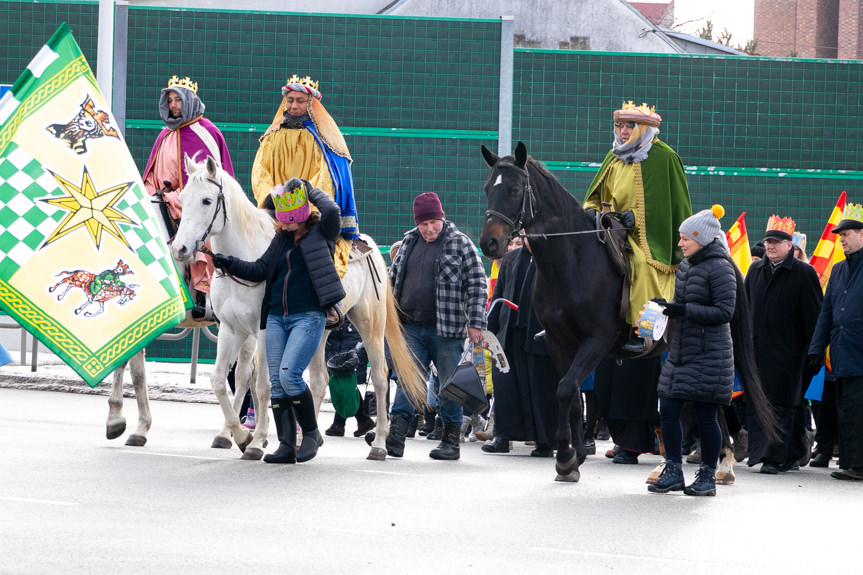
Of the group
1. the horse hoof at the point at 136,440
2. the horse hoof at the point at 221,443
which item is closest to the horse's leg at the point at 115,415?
the horse hoof at the point at 136,440

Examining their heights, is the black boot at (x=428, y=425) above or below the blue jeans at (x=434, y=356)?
below

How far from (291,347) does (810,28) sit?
52.0 meters

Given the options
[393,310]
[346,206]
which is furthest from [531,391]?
[346,206]

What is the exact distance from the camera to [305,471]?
9.48 meters

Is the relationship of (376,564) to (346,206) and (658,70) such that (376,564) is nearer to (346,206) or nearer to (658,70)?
(346,206)

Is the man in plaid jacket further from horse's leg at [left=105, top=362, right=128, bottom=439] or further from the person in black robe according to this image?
horse's leg at [left=105, top=362, right=128, bottom=439]

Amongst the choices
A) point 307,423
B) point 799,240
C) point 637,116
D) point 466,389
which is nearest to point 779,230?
point 799,240

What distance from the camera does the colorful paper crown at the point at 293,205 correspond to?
9680 millimetres

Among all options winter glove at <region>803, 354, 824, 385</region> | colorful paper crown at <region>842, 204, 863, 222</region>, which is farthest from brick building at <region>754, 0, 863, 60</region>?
winter glove at <region>803, 354, 824, 385</region>

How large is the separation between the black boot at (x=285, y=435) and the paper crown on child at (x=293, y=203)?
1385mm

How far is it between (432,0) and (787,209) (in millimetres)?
8467

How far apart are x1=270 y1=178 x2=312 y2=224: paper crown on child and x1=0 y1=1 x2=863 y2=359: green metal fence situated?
1121cm

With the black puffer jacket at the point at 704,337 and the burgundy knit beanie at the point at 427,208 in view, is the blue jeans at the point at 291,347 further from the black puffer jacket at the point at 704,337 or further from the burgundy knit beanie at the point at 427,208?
the black puffer jacket at the point at 704,337

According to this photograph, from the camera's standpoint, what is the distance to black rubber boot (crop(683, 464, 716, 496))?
9102 mm
